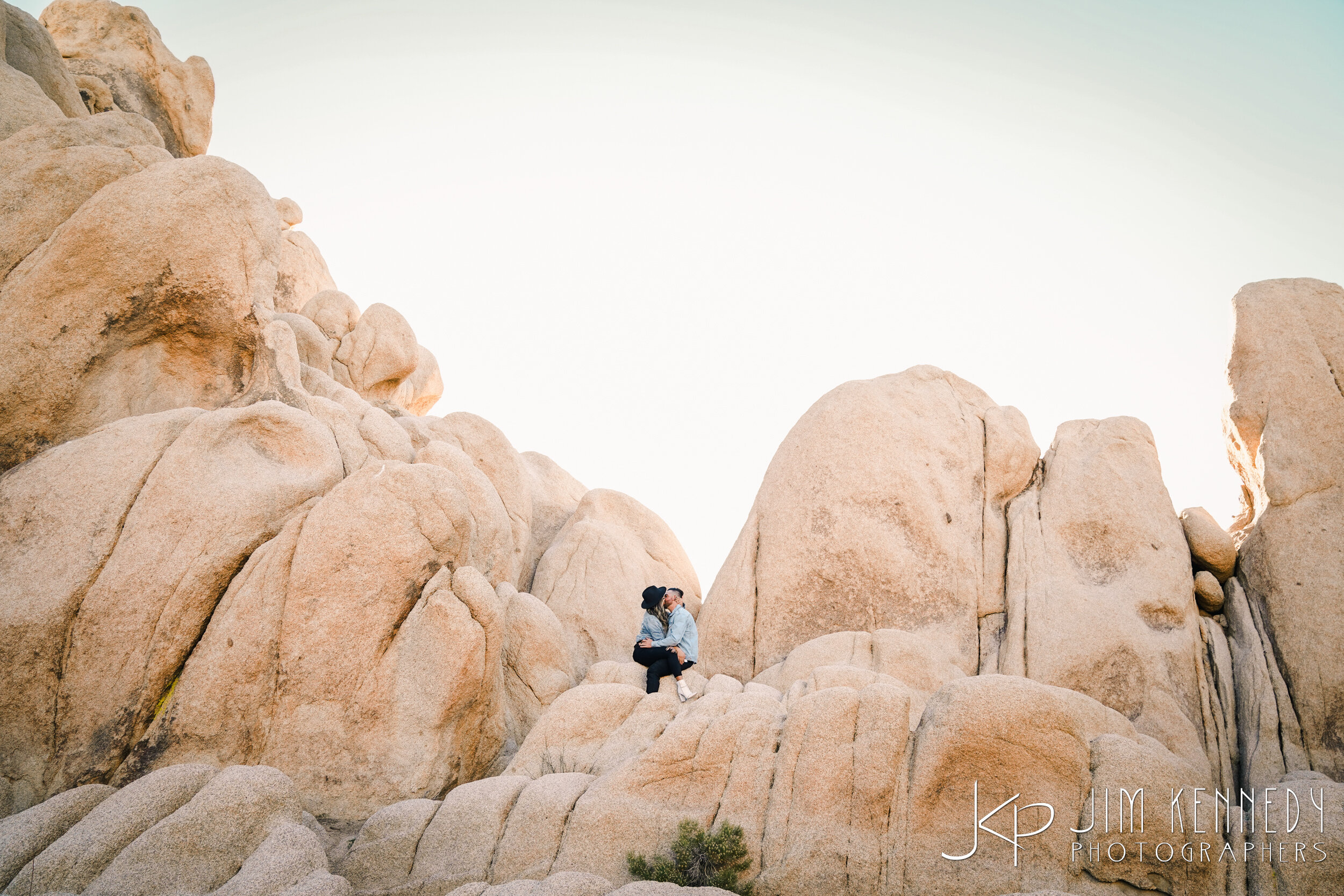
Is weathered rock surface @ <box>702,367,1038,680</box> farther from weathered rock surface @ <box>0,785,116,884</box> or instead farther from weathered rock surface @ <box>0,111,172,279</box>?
weathered rock surface @ <box>0,111,172,279</box>

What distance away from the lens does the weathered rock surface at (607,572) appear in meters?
19.8

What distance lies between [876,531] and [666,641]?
5.47 meters

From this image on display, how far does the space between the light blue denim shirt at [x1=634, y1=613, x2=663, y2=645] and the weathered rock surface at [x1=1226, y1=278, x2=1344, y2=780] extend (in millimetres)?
11060

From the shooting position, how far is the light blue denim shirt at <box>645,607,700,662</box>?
15364 millimetres

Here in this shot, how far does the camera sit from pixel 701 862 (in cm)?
1076

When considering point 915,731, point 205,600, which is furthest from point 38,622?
point 915,731

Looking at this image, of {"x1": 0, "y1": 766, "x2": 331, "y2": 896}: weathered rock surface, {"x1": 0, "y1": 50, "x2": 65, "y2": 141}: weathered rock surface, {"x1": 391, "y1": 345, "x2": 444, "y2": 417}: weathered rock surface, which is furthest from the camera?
{"x1": 391, "y1": 345, "x2": 444, "y2": 417}: weathered rock surface

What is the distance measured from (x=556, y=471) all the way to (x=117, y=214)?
14381 mm

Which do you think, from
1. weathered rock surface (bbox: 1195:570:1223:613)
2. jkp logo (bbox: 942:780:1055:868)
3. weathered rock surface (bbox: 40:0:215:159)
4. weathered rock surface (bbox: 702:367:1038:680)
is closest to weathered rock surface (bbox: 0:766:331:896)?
jkp logo (bbox: 942:780:1055:868)

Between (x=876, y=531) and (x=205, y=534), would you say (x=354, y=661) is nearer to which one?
(x=205, y=534)

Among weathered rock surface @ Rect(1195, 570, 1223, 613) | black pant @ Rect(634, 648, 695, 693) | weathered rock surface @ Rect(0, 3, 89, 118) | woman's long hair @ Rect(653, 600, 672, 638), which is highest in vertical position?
weathered rock surface @ Rect(0, 3, 89, 118)

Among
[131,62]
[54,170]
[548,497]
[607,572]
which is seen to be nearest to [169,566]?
[54,170]

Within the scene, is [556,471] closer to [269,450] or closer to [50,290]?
[269,450]

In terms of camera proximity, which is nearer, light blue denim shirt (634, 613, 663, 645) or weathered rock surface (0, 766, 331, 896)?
weathered rock surface (0, 766, 331, 896)
